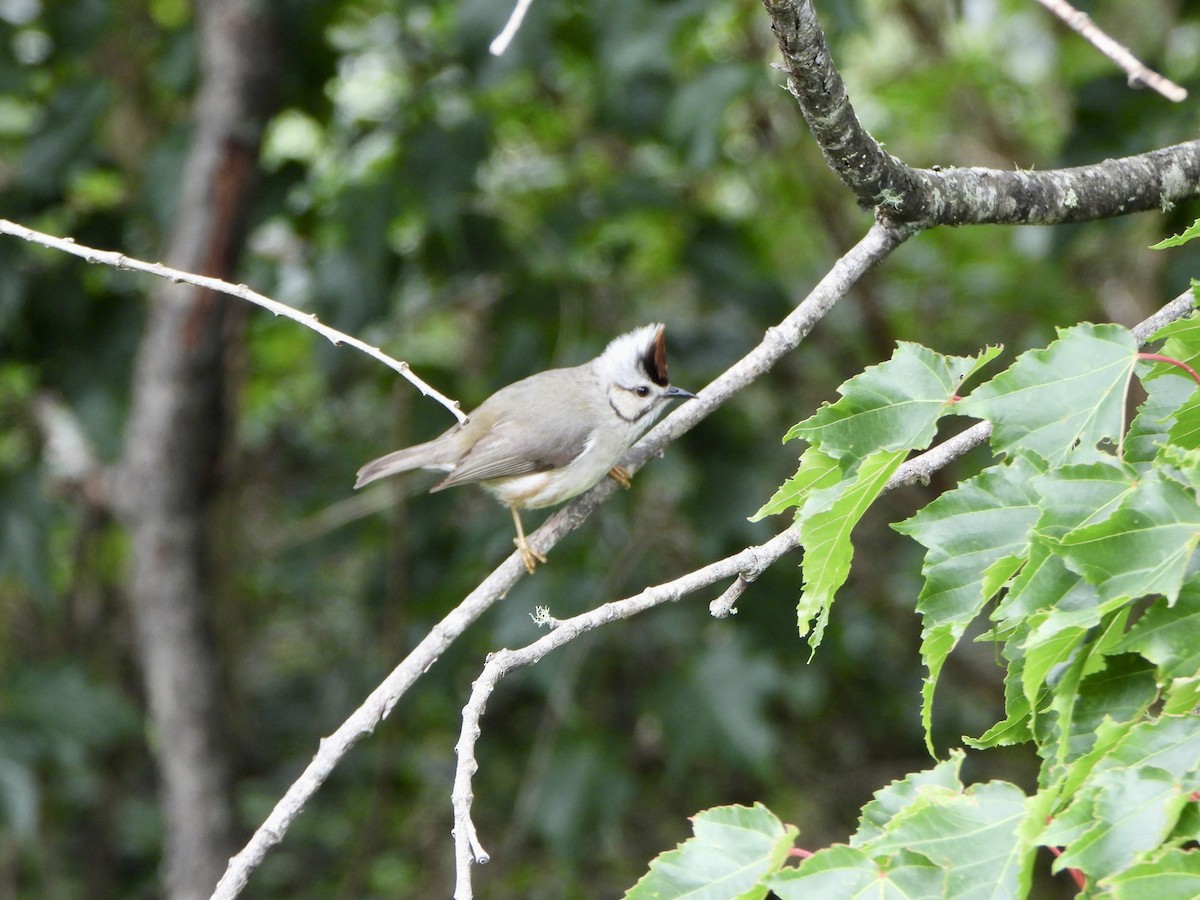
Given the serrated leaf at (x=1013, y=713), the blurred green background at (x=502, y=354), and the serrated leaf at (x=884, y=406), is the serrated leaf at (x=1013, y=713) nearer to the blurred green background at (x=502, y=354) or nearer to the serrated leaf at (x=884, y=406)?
the serrated leaf at (x=884, y=406)

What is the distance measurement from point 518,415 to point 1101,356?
2.80 meters

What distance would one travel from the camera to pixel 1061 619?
133 centimetres

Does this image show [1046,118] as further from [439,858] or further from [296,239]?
[439,858]

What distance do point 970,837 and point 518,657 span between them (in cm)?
70

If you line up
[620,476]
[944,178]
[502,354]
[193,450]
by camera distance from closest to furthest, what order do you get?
[944,178] < [620,476] < [193,450] < [502,354]

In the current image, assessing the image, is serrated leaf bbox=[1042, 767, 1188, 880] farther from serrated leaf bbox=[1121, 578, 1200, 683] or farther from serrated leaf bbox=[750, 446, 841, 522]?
serrated leaf bbox=[750, 446, 841, 522]

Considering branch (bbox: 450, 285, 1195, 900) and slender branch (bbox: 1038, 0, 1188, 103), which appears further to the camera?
branch (bbox: 450, 285, 1195, 900)

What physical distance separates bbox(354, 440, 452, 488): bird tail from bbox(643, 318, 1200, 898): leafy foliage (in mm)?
2465

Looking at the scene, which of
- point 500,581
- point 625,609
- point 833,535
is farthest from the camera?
point 500,581

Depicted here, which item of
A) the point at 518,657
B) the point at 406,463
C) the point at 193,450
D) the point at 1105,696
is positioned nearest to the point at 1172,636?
the point at 1105,696

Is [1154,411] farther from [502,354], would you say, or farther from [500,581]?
[502,354]

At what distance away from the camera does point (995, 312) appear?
5.90 m

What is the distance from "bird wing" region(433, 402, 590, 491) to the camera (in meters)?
4.15

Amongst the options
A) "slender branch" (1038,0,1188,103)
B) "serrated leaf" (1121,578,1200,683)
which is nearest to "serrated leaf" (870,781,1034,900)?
"serrated leaf" (1121,578,1200,683)
